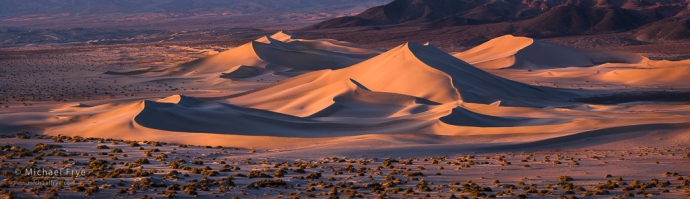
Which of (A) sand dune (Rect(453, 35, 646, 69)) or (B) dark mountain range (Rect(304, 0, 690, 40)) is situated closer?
(A) sand dune (Rect(453, 35, 646, 69))

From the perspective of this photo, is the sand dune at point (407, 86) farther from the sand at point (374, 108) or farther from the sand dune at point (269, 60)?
the sand dune at point (269, 60)

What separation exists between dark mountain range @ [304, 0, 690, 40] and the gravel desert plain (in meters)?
7.76

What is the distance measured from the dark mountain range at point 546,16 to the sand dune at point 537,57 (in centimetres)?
1954

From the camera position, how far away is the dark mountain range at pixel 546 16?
72438 mm

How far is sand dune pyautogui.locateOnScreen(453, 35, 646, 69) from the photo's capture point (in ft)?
147

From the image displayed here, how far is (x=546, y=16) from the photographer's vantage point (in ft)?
256

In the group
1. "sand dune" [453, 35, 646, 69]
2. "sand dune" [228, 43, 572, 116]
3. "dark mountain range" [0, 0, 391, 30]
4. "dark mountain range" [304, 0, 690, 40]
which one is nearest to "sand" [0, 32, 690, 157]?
"sand dune" [228, 43, 572, 116]

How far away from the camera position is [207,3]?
170625 mm

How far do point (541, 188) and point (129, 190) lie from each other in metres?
5.35

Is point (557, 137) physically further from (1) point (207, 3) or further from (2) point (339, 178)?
(1) point (207, 3)

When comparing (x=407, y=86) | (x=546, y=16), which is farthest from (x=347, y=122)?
(x=546, y=16)

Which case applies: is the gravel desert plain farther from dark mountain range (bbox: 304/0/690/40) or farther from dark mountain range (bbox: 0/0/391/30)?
dark mountain range (bbox: 0/0/391/30)

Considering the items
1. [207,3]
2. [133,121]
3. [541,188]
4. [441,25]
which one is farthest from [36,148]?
[207,3]

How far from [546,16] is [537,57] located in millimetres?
34044
